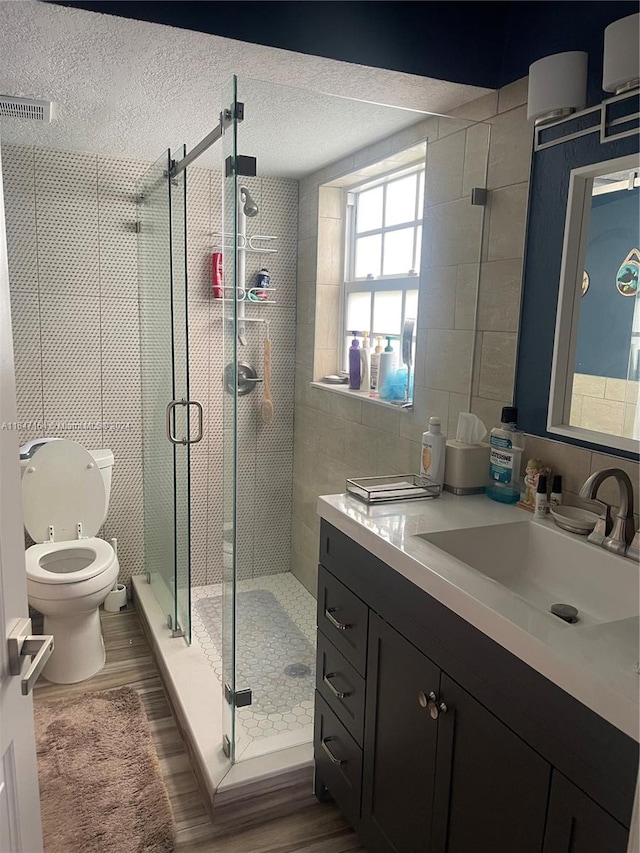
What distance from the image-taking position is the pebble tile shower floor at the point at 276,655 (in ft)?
7.13

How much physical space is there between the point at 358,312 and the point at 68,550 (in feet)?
5.74

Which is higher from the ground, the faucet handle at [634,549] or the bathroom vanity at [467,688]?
the faucet handle at [634,549]

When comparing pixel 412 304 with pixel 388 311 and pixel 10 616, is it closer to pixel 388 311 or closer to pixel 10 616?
pixel 388 311

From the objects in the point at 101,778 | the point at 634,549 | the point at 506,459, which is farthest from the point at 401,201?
the point at 101,778

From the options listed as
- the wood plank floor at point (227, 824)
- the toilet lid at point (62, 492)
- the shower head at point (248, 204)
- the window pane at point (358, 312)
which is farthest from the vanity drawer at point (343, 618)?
the toilet lid at point (62, 492)

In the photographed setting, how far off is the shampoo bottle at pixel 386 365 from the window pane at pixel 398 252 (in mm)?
260

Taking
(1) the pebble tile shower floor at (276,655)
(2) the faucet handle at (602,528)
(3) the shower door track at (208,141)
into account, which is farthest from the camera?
(1) the pebble tile shower floor at (276,655)

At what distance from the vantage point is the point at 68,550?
2961 mm

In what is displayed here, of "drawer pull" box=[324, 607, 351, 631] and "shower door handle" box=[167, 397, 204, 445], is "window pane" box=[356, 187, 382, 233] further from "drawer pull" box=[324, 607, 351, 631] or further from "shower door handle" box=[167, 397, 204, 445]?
"drawer pull" box=[324, 607, 351, 631]

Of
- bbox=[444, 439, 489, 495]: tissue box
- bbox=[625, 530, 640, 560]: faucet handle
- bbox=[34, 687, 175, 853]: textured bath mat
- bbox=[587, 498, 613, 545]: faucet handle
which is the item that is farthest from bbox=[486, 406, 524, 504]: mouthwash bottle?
bbox=[34, 687, 175, 853]: textured bath mat

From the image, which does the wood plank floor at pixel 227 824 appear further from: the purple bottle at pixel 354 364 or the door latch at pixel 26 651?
the purple bottle at pixel 354 364

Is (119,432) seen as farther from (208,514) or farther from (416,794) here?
(416,794)

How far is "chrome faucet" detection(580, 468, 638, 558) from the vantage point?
144cm

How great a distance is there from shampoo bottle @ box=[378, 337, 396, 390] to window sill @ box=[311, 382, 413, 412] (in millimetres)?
58
